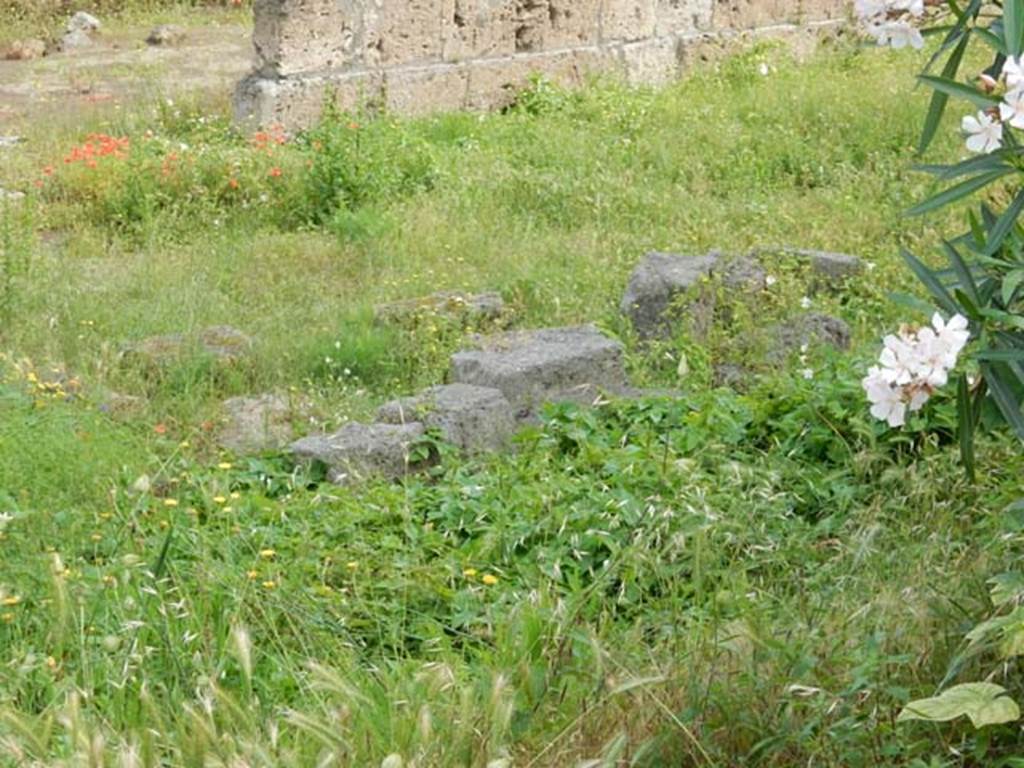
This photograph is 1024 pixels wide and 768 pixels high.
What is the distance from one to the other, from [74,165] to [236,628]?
7079mm

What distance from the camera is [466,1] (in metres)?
12.9

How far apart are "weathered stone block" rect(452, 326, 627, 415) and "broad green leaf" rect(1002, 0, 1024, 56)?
3156mm

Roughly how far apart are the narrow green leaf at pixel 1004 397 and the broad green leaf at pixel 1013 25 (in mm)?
667

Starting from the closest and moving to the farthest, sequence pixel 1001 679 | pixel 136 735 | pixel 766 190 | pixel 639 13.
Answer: pixel 136 735, pixel 1001 679, pixel 766 190, pixel 639 13

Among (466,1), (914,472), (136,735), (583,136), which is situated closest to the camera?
(136,735)

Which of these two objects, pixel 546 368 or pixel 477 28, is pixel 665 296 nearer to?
pixel 546 368

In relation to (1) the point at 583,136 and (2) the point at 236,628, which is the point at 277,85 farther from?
(2) the point at 236,628

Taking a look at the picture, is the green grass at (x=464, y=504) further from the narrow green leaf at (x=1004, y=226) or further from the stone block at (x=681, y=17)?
the stone block at (x=681, y=17)

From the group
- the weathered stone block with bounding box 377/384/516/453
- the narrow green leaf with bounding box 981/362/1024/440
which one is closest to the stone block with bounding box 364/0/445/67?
the weathered stone block with bounding box 377/384/516/453

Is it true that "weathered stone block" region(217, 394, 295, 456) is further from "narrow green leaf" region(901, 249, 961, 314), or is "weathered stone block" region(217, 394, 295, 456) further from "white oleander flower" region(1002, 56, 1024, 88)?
"white oleander flower" region(1002, 56, 1024, 88)

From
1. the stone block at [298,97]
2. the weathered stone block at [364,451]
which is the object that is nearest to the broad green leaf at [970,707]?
the weathered stone block at [364,451]

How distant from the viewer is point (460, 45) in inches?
508

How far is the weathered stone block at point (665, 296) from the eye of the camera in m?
7.76

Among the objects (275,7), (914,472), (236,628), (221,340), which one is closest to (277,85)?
(275,7)
